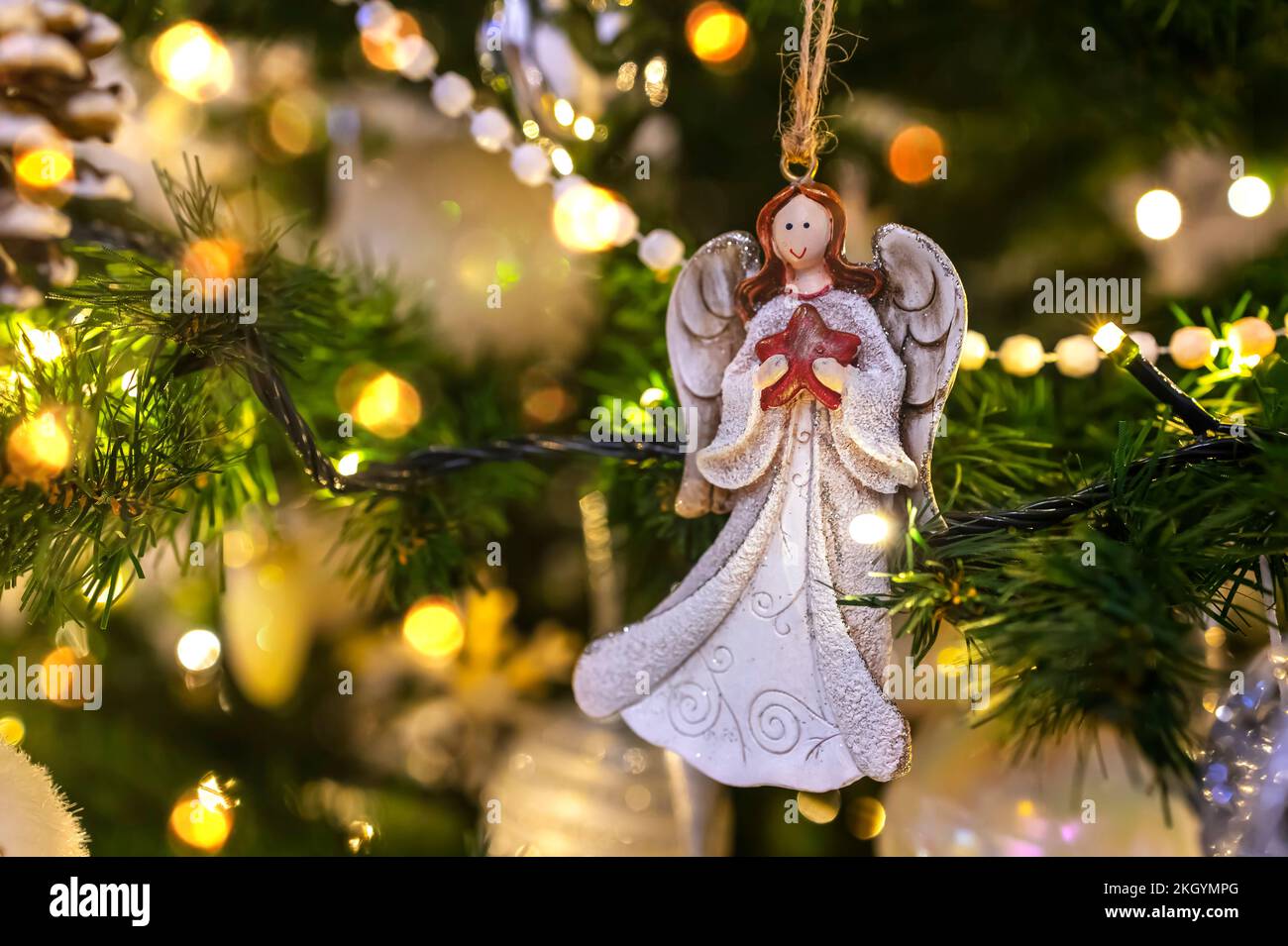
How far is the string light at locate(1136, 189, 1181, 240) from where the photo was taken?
72 centimetres

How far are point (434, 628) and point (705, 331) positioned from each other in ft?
1.63

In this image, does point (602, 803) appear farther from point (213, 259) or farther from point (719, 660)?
point (213, 259)

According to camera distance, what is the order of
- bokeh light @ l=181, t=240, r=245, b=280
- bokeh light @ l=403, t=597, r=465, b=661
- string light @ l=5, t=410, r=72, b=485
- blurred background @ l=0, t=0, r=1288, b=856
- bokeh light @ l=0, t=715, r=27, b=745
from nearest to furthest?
string light @ l=5, t=410, r=72, b=485
bokeh light @ l=181, t=240, r=245, b=280
blurred background @ l=0, t=0, r=1288, b=856
bokeh light @ l=0, t=715, r=27, b=745
bokeh light @ l=403, t=597, r=465, b=661

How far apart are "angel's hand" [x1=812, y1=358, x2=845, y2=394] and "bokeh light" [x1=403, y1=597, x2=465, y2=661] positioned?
0.52 meters

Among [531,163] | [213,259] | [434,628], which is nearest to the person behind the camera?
[213,259]

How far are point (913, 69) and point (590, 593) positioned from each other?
1.85 feet

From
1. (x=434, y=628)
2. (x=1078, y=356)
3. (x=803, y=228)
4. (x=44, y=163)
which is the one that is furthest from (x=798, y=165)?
(x=434, y=628)

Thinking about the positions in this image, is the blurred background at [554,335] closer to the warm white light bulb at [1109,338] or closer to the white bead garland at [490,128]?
the white bead garland at [490,128]

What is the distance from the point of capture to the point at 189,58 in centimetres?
83

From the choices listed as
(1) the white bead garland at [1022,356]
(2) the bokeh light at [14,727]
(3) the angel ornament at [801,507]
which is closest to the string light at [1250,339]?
(1) the white bead garland at [1022,356]

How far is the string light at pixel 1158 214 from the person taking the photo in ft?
2.37

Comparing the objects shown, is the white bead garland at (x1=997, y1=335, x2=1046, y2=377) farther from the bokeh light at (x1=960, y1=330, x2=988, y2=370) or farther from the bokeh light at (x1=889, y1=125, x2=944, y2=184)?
the bokeh light at (x1=889, y1=125, x2=944, y2=184)

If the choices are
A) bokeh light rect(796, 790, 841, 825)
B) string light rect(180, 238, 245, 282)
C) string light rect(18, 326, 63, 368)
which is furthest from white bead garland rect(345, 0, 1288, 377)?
bokeh light rect(796, 790, 841, 825)
